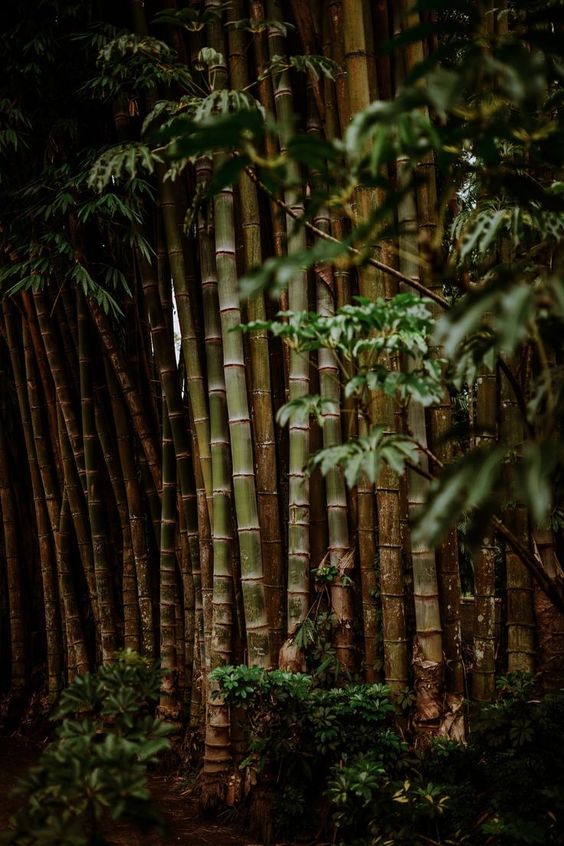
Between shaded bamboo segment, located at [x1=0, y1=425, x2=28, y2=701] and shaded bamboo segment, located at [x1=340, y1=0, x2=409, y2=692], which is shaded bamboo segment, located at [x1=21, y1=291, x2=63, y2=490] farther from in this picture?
shaded bamboo segment, located at [x1=340, y1=0, x2=409, y2=692]

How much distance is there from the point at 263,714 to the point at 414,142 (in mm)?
1972

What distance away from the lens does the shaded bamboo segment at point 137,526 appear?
3.48 metres

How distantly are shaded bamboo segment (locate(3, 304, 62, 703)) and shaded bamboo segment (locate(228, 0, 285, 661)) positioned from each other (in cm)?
170

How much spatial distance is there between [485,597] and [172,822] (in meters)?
1.39

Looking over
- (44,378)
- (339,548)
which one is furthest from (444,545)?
(44,378)

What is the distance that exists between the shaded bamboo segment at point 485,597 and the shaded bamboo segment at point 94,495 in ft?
6.11

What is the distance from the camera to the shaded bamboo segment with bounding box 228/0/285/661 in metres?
2.76

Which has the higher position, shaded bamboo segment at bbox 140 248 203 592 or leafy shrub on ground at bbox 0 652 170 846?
shaded bamboo segment at bbox 140 248 203 592

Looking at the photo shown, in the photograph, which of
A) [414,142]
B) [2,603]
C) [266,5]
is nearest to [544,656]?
[414,142]

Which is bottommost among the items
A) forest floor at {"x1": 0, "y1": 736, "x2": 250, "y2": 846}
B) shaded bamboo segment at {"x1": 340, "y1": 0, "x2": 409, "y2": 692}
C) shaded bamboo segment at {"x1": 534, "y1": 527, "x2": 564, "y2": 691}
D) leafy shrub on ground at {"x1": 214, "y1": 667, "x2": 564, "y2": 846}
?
forest floor at {"x1": 0, "y1": 736, "x2": 250, "y2": 846}

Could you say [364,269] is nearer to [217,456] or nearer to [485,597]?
[217,456]

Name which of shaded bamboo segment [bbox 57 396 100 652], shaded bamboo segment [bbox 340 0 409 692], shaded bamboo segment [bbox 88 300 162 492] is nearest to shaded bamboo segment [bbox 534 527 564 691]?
shaded bamboo segment [bbox 340 0 409 692]

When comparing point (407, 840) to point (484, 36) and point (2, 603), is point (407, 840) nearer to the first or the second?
point (484, 36)

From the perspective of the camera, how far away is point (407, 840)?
1926 mm
